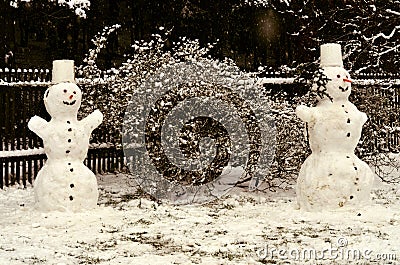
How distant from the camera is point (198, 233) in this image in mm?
6520

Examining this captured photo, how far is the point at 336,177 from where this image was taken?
7.35m

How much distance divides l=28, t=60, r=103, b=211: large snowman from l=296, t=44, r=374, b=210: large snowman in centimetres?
283

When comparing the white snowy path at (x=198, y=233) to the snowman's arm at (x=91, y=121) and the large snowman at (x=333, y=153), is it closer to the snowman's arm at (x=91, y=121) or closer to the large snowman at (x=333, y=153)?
the large snowman at (x=333, y=153)

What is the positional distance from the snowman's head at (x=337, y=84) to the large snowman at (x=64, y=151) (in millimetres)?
3113

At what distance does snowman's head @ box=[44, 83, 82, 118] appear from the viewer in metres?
7.80

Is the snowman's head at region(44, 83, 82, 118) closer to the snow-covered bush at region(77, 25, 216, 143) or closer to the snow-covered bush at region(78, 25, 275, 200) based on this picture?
the snow-covered bush at region(78, 25, 275, 200)

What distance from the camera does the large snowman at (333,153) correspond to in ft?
24.1

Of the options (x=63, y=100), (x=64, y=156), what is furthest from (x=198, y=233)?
(x=63, y=100)
